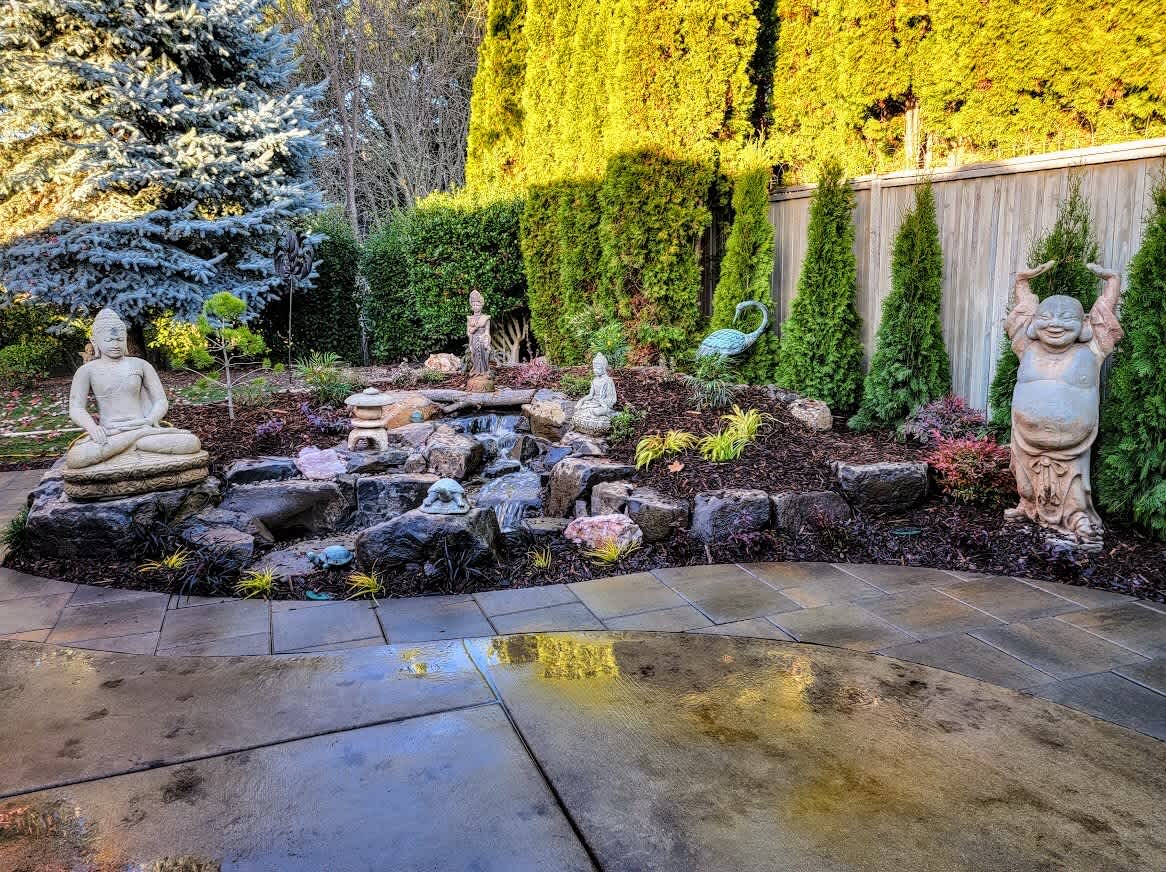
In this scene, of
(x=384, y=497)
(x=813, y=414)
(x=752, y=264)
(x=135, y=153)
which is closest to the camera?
(x=384, y=497)

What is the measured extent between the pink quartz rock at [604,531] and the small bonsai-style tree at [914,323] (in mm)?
2921

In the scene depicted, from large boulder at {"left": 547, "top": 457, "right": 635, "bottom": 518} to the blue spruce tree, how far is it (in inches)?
305

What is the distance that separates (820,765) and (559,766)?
3.20 feet

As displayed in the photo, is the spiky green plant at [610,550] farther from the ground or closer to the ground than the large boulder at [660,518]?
closer to the ground

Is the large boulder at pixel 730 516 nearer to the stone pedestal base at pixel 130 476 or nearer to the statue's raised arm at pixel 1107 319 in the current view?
the statue's raised arm at pixel 1107 319

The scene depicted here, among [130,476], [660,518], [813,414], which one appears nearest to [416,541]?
[660,518]

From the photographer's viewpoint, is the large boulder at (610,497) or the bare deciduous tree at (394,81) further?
the bare deciduous tree at (394,81)

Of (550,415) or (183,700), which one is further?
(550,415)

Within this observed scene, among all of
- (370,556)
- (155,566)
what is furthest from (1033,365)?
(155,566)

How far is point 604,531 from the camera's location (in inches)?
210

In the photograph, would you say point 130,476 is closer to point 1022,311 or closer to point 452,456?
point 452,456

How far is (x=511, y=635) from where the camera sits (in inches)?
157

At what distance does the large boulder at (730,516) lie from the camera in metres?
5.28

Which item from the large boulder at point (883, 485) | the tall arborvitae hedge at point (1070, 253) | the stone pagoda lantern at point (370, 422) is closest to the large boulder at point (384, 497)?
the stone pagoda lantern at point (370, 422)
